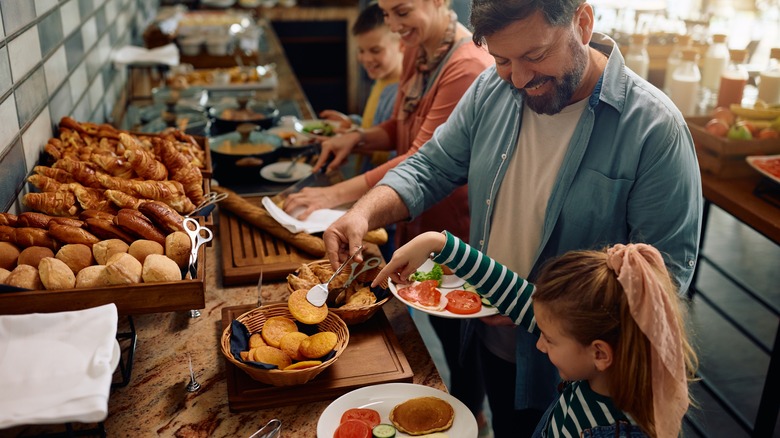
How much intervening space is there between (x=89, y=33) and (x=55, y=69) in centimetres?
77

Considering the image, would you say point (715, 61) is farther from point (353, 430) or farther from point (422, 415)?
point (353, 430)

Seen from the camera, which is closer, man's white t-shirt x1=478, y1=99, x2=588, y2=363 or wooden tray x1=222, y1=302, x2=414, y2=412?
wooden tray x1=222, y1=302, x2=414, y2=412

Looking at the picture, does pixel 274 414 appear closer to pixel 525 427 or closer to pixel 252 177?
pixel 525 427

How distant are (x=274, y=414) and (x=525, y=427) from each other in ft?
2.76

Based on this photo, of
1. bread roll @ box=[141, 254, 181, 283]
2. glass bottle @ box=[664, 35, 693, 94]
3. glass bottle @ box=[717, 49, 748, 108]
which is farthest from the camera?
glass bottle @ box=[664, 35, 693, 94]

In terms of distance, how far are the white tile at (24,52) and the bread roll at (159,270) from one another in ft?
2.39

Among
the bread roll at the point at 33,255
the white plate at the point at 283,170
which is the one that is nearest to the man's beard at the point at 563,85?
the bread roll at the point at 33,255

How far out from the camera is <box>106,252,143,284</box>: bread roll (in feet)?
4.36

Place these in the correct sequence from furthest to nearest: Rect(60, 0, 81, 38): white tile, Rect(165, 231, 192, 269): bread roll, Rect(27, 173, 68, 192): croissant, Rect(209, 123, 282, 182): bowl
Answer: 1. Rect(209, 123, 282, 182): bowl
2. Rect(60, 0, 81, 38): white tile
3. Rect(27, 173, 68, 192): croissant
4. Rect(165, 231, 192, 269): bread roll

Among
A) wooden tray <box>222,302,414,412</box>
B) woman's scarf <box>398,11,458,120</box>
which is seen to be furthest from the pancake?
woman's scarf <box>398,11,458,120</box>

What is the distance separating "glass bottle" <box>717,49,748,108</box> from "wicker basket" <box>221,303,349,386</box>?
8.50 ft

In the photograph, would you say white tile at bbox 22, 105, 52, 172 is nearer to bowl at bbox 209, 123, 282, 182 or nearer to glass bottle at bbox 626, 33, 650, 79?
bowl at bbox 209, 123, 282, 182

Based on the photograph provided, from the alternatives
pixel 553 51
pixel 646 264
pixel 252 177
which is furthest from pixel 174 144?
pixel 646 264

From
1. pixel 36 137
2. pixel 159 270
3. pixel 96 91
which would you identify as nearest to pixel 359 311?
pixel 159 270
